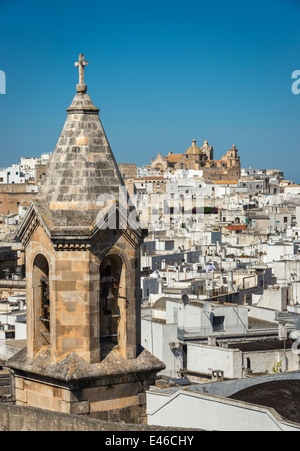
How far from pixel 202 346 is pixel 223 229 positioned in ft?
134

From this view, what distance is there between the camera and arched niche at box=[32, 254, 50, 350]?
8500 mm

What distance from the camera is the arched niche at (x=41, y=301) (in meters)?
8.50

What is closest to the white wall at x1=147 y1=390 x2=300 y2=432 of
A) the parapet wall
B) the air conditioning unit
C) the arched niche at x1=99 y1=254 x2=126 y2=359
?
the arched niche at x1=99 y1=254 x2=126 y2=359

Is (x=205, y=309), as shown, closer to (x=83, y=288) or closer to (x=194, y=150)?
(x=83, y=288)

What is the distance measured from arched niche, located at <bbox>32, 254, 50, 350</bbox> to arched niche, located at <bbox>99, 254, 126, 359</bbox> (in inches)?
18.3

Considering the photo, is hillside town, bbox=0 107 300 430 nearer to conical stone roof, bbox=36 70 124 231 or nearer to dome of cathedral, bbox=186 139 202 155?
conical stone roof, bbox=36 70 124 231

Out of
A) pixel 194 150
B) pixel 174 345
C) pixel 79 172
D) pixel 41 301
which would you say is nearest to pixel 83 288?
pixel 41 301

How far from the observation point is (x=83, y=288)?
813cm

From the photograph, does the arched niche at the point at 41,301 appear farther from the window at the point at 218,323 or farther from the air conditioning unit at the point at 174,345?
the window at the point at 218,323

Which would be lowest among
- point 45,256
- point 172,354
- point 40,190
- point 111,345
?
point 172,354

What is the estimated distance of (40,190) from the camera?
8.41 m

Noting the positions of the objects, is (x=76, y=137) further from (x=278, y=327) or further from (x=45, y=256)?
(x=278, y=327)

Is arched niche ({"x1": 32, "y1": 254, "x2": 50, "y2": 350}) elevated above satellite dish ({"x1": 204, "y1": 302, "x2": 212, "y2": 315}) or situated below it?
above
